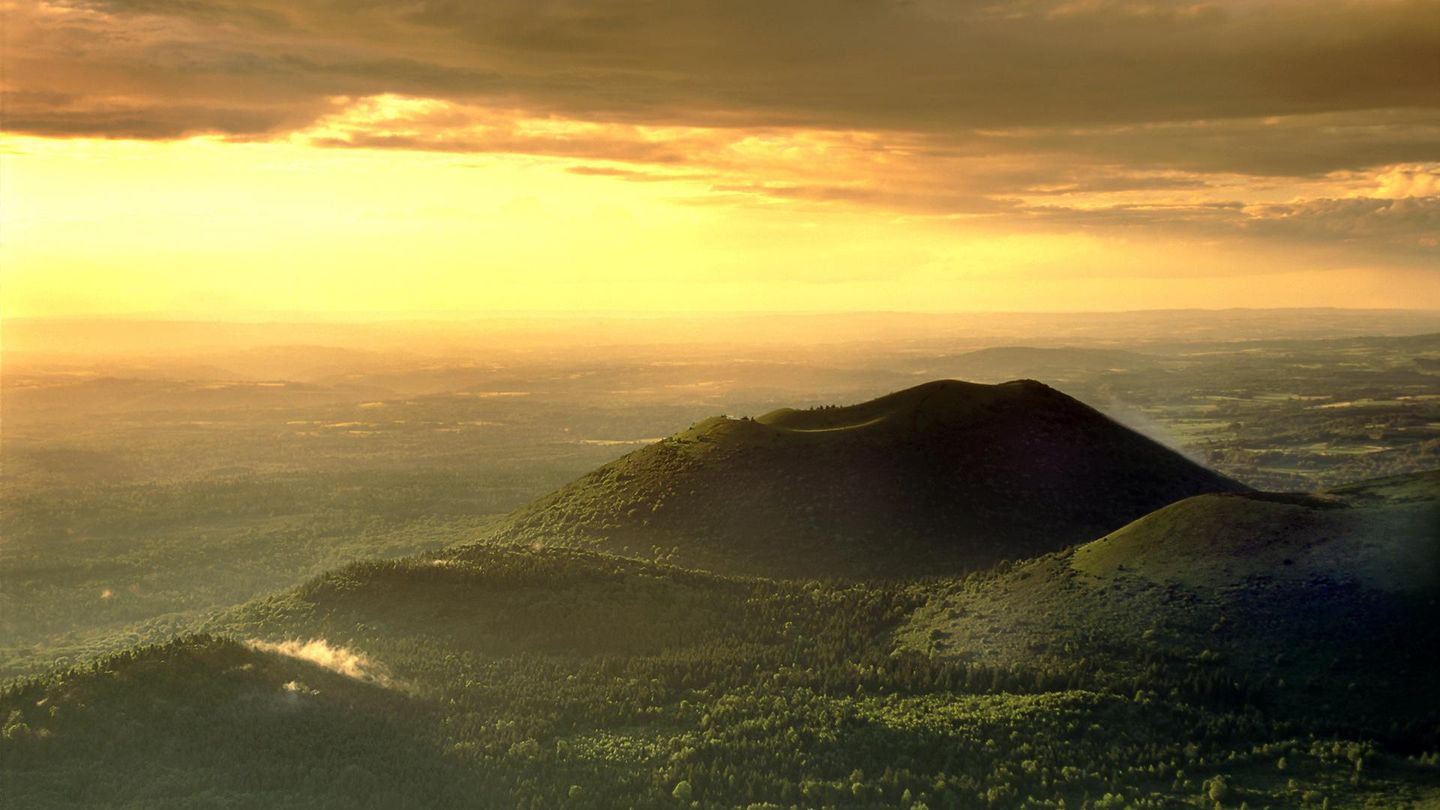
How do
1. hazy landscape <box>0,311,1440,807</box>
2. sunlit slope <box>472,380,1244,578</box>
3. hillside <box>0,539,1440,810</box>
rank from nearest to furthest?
hillside <box>0,539,1440,810</box> → hazy landscape <box>0,311,1440,807</box> → sunlit slope <box>472,380,1244,578</box>

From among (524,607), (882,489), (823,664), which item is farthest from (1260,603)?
(524,607)

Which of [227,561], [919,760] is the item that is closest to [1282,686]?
[919,760]

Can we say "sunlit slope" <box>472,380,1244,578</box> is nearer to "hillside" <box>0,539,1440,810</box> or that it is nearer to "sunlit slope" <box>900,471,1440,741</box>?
"sunlit slope" <box>900,471,1440,741</box>

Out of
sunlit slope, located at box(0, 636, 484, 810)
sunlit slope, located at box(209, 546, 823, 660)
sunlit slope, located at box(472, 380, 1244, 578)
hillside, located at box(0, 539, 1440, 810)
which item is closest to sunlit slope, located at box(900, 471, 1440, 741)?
hillside, located at box(0, 539, 1440, 810)

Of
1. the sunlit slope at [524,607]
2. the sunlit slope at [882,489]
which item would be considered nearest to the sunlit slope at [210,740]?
the sunlit slope at [524,607]

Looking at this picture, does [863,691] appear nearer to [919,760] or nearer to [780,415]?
[919,760]

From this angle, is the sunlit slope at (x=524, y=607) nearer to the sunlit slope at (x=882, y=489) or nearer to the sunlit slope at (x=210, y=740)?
the sunlit slope at (x=210, y=740)
